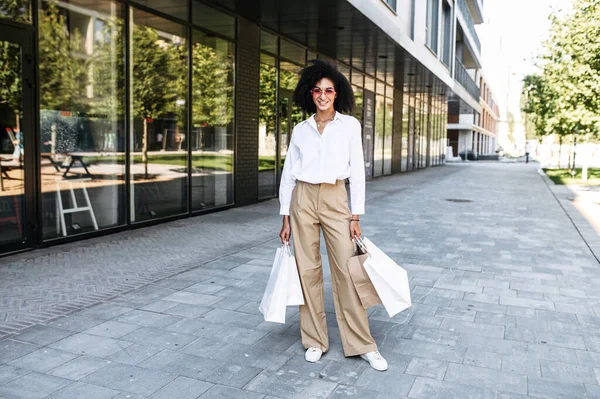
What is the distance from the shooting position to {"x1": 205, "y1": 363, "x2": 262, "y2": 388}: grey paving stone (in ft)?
12.3

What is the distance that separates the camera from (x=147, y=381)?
3752mm

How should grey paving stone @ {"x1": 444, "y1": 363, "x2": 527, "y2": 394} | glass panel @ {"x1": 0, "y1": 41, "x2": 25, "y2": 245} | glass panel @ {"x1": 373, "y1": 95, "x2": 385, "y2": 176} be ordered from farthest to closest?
glass panel @ {"x1": 373, "y1": 95, "x2": 385, "y2": 176}
glass panel @ {"x1": 0, "y1": 41, "x2": 25, "y2": 245}
grey paving stone @ {"x1": 444, "y1": 363, "x2": 527, "y2": 394}

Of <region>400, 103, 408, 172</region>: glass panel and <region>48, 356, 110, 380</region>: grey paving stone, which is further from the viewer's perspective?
<region>400, 103, 408, 172</region>: glass panel

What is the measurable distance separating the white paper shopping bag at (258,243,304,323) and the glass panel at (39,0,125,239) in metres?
5.07

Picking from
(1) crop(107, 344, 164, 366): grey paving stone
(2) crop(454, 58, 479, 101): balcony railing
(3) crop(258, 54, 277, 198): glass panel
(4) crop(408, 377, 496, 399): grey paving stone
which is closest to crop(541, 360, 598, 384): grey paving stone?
(4) crop(408, 377, 496, 399): grey paving stone

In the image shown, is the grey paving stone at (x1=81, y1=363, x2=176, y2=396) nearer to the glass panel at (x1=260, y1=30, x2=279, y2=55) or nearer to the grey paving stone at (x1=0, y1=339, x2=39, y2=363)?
the grey paving stone at (x1=0, y1=339, x2=39, y2=363)

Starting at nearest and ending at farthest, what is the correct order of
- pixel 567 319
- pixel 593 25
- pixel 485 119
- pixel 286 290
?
pixel 286 290, pixel 567 319, pixel 593 25, pixel 485 119

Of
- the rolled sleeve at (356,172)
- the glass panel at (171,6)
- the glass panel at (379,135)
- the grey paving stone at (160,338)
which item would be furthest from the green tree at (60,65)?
the glass panel at (379,135)

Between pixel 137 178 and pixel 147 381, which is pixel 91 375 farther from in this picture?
pixel 137 178

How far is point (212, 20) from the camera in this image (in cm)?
1147

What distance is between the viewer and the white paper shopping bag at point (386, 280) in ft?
13.2

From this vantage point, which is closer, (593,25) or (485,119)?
(593,25)

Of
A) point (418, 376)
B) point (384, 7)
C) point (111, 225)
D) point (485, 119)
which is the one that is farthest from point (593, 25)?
point (485, 119)

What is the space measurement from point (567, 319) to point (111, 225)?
21.7 ft
